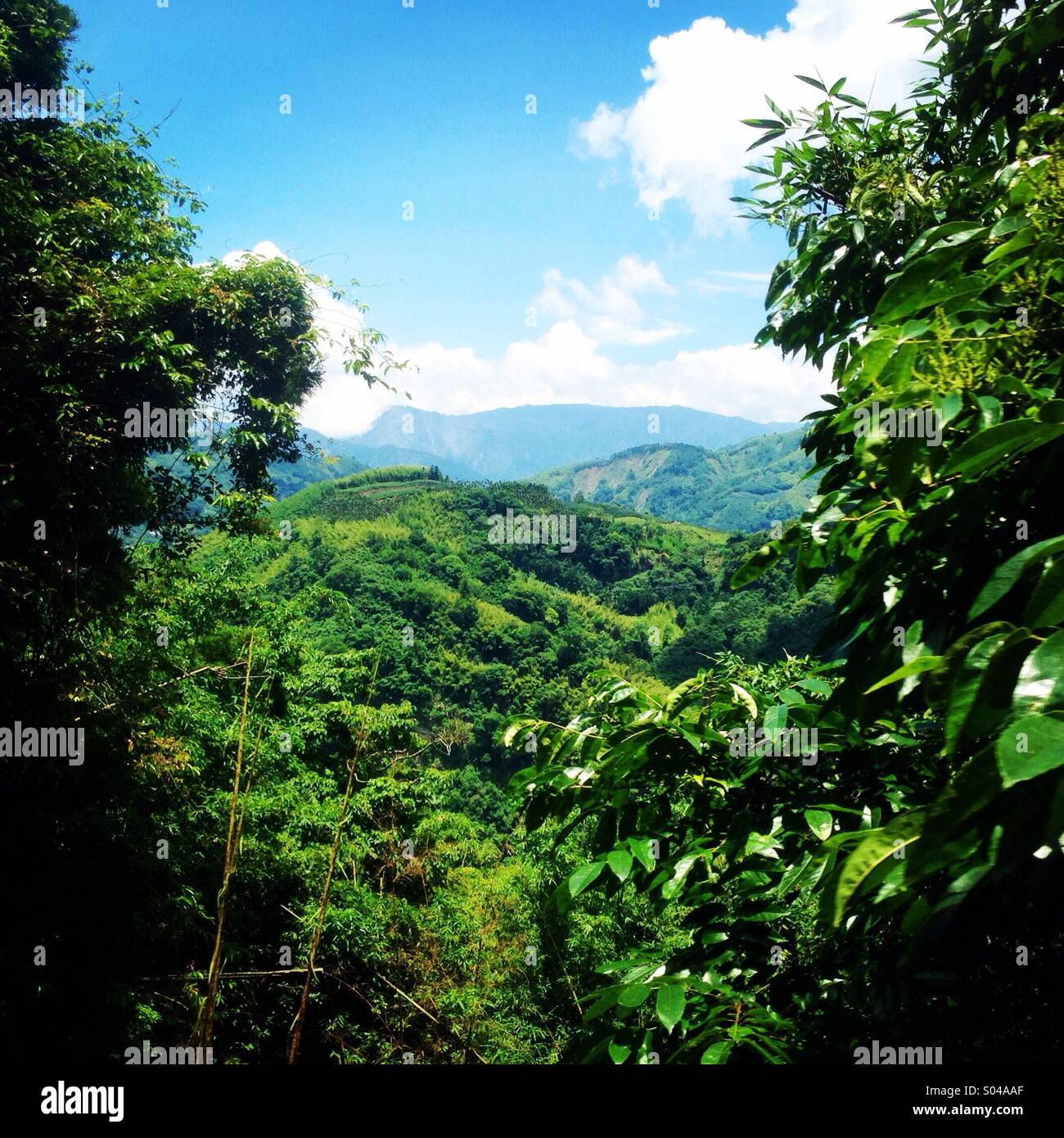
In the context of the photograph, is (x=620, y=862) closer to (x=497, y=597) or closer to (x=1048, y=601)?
(x=1048, y=601)

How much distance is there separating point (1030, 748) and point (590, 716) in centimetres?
124

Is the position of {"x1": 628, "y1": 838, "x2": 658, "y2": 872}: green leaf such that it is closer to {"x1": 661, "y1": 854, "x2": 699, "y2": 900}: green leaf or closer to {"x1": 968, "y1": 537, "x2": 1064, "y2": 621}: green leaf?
{"x1": 661, "y1": 854, "x2": 699, "y2": 900}: green leaf

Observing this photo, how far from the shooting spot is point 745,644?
176 feet

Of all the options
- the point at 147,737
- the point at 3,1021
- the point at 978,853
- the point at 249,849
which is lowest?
the point at 249,849

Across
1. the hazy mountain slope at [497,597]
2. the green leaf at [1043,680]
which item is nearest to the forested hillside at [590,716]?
the green leaf at [1043,680]

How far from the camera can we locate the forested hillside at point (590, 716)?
3.31 feet

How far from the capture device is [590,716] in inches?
69.0

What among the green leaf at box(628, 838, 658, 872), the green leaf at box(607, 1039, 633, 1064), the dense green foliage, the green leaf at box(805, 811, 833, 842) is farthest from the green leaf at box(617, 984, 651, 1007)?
the green leaf at box(805, 811, 833, 842)

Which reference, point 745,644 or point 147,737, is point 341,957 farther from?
point 745,644

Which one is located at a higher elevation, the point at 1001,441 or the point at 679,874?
the point at 1001,441

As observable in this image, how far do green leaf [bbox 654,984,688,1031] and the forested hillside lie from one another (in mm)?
11

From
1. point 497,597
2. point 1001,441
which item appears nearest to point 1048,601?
point 1001,441

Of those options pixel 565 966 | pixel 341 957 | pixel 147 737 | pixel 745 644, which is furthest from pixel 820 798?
pixel 745 644
